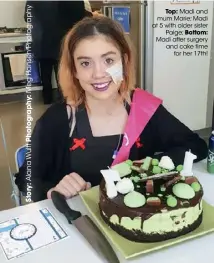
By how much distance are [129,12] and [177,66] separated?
1.40ft

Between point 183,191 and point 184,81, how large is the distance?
1.68 metres

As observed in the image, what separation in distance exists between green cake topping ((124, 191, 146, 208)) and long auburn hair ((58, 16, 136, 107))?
448 mm

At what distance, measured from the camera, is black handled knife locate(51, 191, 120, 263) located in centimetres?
64

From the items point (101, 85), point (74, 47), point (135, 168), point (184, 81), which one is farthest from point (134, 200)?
point (184, 81)

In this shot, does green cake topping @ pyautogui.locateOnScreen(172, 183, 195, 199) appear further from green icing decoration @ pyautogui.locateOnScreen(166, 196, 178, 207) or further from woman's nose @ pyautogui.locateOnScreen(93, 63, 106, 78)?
woman's nose @ pyautogui.locateOnScreen(93, 63, 106, 78)

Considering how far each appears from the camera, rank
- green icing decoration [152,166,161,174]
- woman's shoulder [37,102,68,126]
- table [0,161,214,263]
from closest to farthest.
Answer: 1. table [0,161,214,263]
2. green icing decoration [152,166,161,174]
3. woman's shoulder [37,102,68,126]

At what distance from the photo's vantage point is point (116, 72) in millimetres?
957

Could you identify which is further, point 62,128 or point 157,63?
point 157,63

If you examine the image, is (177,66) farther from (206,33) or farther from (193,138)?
(193,138)

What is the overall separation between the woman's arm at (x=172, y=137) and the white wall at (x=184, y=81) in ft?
3.69

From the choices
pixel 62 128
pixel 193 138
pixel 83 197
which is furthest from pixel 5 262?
pixel 193 138

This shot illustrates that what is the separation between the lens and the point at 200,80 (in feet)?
7.55

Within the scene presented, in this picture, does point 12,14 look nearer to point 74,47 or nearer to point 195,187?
point 74,47

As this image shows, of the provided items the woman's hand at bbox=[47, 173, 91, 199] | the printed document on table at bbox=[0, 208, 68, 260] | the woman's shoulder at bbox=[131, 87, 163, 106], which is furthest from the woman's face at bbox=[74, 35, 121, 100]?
the printed document on table at bbox=[0, 208, 68, 260]
